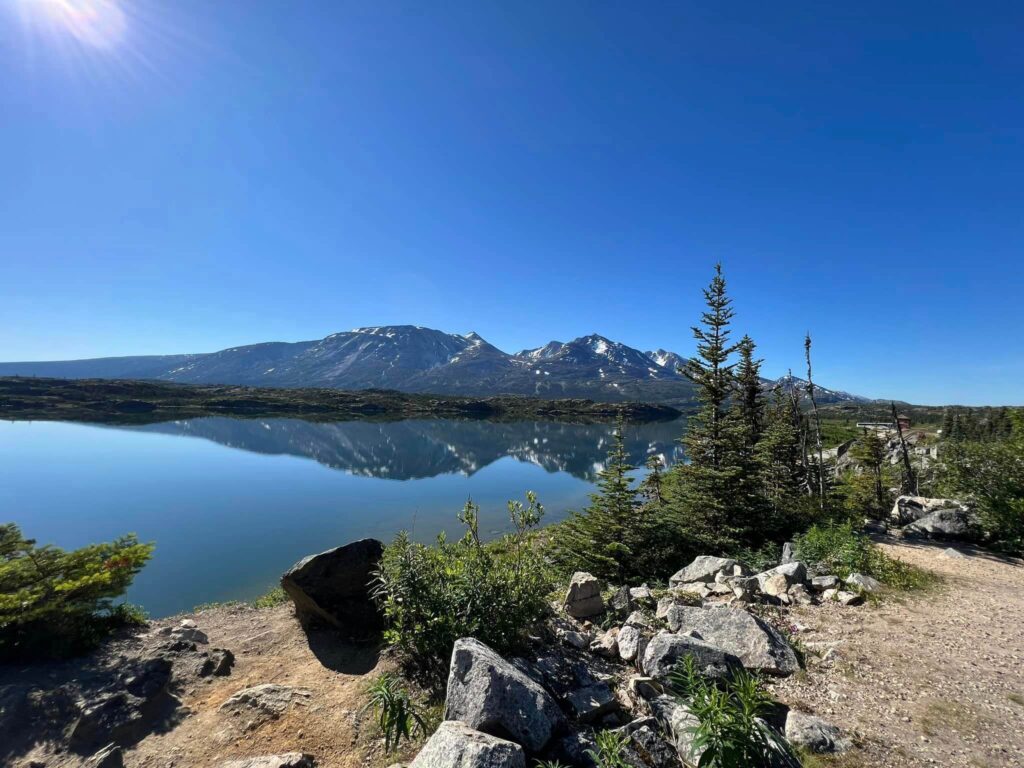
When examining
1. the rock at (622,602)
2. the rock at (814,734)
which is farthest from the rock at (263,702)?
the rock at (814,734)

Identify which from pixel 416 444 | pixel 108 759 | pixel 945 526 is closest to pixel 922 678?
pixel 108 759

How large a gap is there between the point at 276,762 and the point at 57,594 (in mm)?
7557

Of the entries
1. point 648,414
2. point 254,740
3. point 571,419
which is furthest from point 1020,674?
point 648,414

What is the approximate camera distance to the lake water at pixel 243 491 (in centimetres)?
2316

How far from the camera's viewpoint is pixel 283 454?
68562 mm

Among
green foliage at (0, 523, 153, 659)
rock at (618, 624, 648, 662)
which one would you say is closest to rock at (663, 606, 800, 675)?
rock at (618, 624, 648, 662)

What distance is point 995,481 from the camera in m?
16.6

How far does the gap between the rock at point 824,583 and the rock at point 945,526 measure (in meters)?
11.4

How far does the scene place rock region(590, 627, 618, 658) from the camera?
8.09m

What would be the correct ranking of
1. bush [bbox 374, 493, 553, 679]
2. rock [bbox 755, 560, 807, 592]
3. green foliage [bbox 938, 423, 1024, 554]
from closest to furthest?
bush [bbox 374, 493, 553, 679] < rock [bbox 755, 560, 807, 592] < green foliage [bbox 938, 423, 1024, 554]

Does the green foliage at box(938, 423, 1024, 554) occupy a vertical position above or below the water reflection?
above

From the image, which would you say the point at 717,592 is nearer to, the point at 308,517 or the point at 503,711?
the point at 503,711

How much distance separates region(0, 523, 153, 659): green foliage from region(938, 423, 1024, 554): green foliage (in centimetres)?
2836

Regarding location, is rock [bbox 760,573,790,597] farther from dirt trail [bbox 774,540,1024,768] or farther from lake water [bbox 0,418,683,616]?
lake water [bbox 0,418,683,616]
